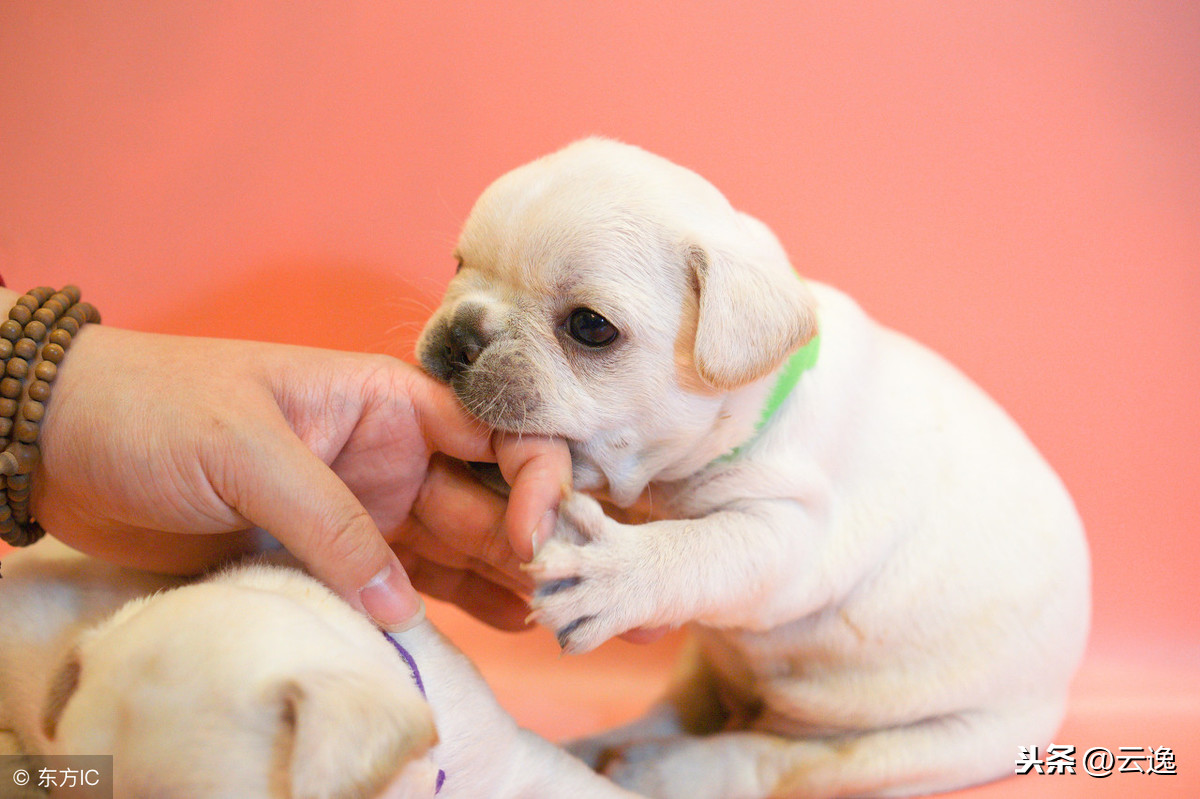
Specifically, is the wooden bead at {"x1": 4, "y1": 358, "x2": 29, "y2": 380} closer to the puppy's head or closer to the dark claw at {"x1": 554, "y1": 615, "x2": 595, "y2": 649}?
the puppy's head

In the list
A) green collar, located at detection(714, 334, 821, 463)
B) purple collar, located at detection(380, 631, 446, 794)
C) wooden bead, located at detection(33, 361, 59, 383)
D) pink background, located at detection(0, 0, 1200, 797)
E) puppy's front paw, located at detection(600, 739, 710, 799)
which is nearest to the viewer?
purple collar, located at detection(380, 631, 446, 794)

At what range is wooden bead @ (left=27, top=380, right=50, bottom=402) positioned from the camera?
181 centimetres

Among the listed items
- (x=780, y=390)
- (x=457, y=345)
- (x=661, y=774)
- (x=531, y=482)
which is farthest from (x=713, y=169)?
(x=661, y=774)

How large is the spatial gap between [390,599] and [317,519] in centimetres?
22

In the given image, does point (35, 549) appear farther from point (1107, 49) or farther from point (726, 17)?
point (1107, 49)

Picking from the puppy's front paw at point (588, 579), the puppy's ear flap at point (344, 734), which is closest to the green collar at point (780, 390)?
the puppy's front paw at point (588, 579)

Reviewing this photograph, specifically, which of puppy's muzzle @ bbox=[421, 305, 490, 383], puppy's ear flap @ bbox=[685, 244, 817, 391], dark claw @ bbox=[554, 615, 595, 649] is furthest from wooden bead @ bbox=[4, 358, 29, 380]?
puppy's ear flap @ bbox=[685, 244, 817, 391]

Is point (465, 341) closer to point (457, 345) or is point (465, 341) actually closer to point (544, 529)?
point (457, 345)

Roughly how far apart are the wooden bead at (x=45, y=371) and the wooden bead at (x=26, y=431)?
3.6 inches

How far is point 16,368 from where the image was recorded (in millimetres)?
1831

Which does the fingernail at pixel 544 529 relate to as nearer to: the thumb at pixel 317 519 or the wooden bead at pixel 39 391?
the thumb at pixel 317 519

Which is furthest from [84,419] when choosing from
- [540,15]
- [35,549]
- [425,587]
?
[540,15]

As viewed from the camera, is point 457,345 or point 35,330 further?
point 457,345

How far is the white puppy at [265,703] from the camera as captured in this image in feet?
4.42
